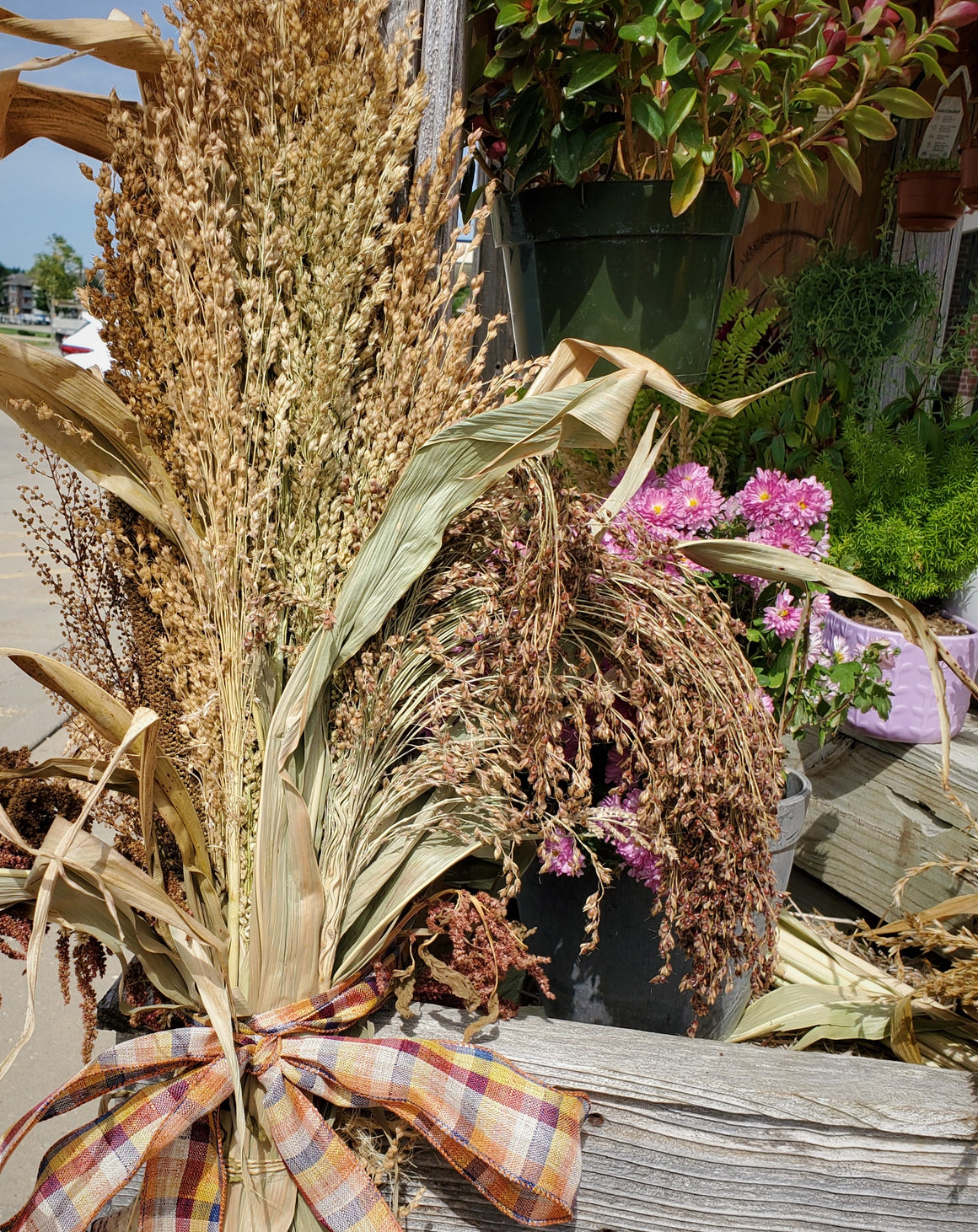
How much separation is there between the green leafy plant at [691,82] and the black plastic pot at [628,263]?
0.13ft

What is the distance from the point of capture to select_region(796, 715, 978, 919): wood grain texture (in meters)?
1.44

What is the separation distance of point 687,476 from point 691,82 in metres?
0.46

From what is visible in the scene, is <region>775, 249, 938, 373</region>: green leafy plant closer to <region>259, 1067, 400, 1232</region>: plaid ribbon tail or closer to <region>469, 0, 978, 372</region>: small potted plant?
<region>469, 0, 978, 372</region>: small potted plant

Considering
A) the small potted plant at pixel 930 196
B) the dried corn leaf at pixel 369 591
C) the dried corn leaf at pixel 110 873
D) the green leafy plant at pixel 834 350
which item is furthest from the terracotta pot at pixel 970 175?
the dried corn leaf at pixel 110 873

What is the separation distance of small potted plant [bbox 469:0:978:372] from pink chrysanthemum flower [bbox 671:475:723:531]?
168 mm

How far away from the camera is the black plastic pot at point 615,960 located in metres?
1.07

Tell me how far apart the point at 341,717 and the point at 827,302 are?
1547 millimetres

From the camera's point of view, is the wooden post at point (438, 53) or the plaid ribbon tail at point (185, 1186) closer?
the plaid ribbon tail at point (185, 1186)

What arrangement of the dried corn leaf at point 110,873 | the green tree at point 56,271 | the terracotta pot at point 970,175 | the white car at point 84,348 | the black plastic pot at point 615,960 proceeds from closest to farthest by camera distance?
1. the dried corn leaf at point 110,873
2. the black plastic pot at point 615,960
3. the terracotta pot at point 970,175
4. the white car at point 84,348
5. the green tree at point 56,271

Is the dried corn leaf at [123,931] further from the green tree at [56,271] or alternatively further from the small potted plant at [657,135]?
the green tree at [56,271]

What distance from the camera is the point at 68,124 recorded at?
96 cm

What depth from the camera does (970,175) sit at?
2219 millimetres

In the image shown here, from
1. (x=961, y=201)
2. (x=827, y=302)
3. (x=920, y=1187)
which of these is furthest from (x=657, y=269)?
(x=961, y=201)

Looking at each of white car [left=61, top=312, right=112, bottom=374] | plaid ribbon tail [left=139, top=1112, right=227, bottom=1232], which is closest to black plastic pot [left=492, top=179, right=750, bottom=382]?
plaid ribbon tail [left=139, top=1112, right=227, bottom=1232]
